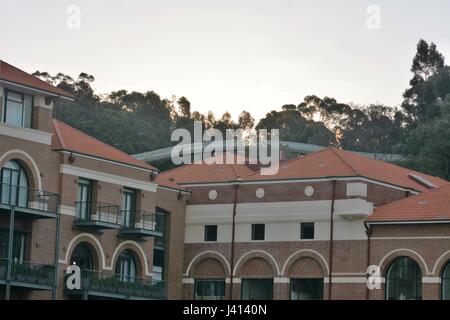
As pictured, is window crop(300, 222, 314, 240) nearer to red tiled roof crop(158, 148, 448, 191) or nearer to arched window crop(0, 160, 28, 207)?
red tiled roof crop(158, 148, 448, 191)

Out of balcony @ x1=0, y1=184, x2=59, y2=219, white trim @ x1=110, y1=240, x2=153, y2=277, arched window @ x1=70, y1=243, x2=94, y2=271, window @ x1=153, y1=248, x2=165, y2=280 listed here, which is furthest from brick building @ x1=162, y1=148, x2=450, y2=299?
balcony @ x1=0, y1=184, x2=59, y2=219

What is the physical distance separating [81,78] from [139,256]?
90.6 meters

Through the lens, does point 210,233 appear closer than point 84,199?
No

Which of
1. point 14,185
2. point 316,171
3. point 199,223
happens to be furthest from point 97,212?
point 316,171

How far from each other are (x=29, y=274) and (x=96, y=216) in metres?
7.07

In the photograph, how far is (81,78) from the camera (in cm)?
15650

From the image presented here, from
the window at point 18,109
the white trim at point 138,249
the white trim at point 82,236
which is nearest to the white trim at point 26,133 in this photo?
the window at point 18,109

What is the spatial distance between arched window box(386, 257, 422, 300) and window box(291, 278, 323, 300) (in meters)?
4.21

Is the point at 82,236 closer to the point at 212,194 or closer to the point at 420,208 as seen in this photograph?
the point at 212,194

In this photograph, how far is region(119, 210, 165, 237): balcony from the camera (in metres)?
66.7

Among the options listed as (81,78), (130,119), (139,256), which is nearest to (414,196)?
(139,256)

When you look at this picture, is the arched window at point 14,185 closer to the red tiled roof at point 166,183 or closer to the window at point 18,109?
the window at point 18,109

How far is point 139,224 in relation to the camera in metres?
67.6
